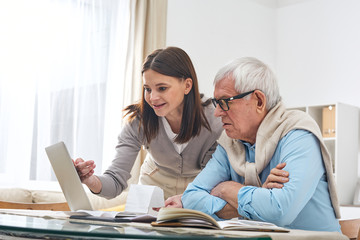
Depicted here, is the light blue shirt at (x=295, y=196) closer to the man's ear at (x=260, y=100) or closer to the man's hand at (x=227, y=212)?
the man's hand at (x=227, y=212)

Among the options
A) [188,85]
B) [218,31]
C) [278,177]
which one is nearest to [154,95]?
[188,85]

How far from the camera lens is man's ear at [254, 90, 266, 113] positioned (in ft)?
5.31

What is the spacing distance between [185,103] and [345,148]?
2898mm

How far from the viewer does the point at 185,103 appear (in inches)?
84.2

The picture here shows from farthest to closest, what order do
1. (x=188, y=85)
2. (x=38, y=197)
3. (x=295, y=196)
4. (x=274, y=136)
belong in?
(x=38, y=197) < (x=188, y=85) < (x=274, y=136) < (x=295, y=196)

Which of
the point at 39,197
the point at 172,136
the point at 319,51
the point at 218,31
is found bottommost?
the point at 39,197

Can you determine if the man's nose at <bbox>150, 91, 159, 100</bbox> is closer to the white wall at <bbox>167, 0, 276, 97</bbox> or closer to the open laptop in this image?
the open laptop

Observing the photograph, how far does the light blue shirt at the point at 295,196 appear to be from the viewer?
55.8 inches

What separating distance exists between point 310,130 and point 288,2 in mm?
4570

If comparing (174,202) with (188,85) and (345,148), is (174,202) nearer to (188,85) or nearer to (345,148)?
(188,85)

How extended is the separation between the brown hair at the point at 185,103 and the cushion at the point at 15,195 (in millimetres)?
1639

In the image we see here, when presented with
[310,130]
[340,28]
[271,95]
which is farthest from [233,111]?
[340,28]

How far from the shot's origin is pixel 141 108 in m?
2.19

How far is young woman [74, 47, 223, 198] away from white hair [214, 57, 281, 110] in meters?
0.42
